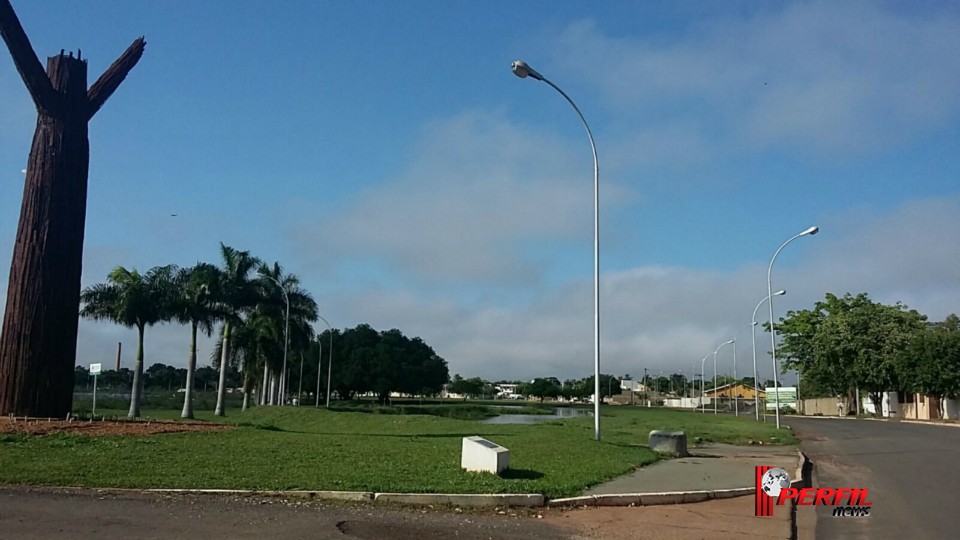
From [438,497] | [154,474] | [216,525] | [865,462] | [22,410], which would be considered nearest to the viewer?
[216,525]

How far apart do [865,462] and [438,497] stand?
14577 millimetres

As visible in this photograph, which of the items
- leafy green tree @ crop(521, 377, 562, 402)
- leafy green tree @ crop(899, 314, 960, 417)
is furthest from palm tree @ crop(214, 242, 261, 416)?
leafy green tree @ crop(521, 377, 562, 402)

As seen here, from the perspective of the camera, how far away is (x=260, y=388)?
221 ft

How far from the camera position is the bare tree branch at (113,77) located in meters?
25.4

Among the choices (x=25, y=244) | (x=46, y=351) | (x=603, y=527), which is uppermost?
(x=25, y=244)

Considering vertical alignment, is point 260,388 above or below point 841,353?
below

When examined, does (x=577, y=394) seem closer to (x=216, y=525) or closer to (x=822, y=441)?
(x=822, y=441)

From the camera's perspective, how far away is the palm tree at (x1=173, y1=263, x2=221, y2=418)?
42.9 meters

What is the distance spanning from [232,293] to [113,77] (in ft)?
75.3

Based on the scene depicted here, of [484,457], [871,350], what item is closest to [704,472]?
[484,457]

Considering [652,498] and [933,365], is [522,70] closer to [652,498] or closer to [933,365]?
[652,498]

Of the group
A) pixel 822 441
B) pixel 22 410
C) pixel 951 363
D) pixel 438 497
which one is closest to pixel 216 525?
pixel 438 497

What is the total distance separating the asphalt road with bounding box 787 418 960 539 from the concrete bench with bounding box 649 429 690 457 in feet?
10.8

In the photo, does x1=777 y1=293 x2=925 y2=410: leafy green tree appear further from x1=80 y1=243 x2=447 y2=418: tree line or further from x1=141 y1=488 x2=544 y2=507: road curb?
x1=141 y1=488 x2=544 y2=507: road curb
